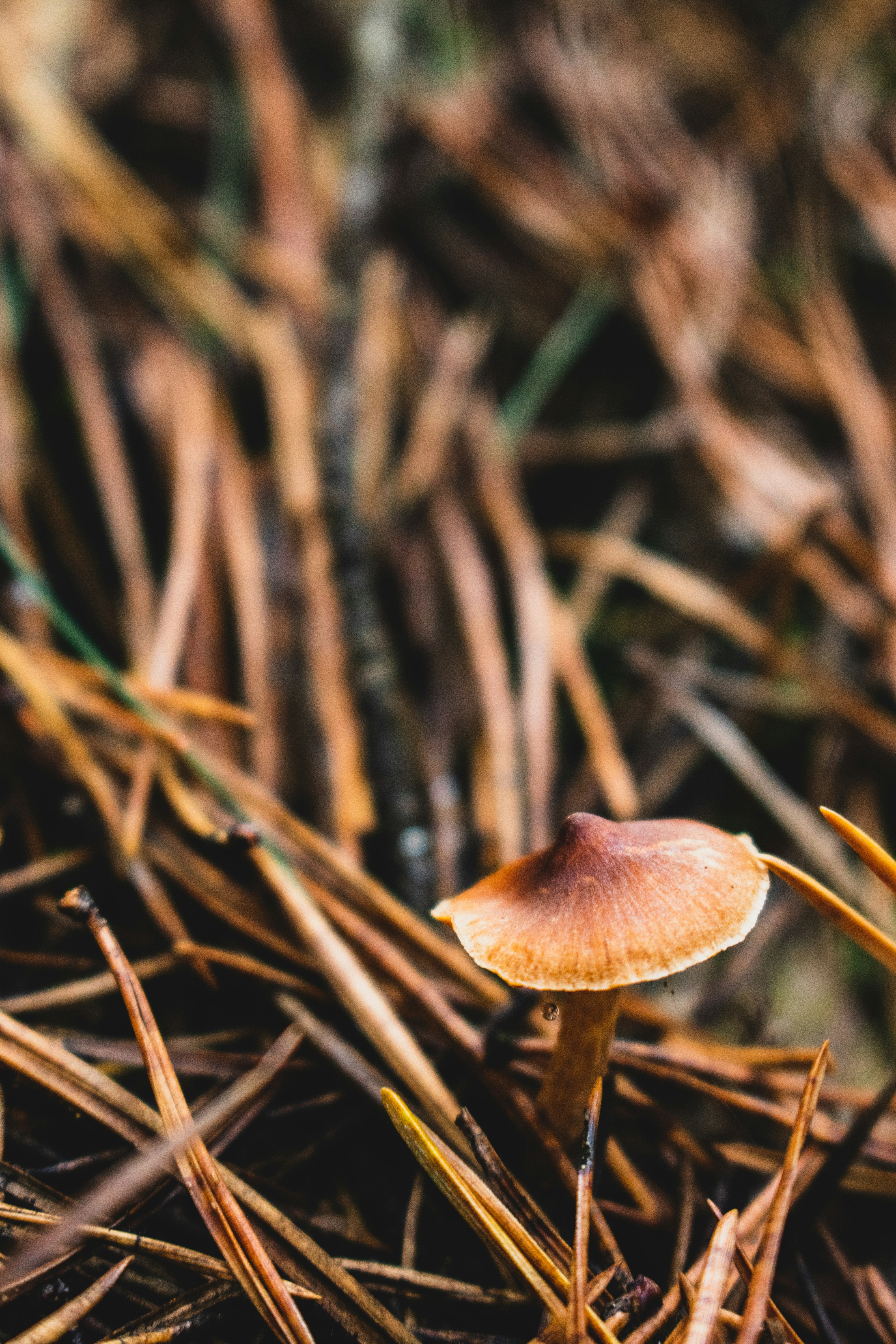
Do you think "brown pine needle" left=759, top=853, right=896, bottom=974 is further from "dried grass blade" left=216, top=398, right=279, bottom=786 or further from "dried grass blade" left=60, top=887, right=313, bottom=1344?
"dried grass blade" left=216, top=398, right=279, bottom=786

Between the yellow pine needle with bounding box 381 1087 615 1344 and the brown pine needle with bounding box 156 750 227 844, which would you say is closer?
the yellow pine needle with bounding box 381 1087 615 1344

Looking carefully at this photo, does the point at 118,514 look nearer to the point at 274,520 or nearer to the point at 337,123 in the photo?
the point at 274,520

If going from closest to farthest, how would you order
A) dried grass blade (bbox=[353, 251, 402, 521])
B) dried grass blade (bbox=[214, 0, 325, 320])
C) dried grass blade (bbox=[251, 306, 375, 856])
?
dried grass blade (bbox=[251, 306, 375, 856]) < dried grass blade (bbox=[353, 251, 402, 521]) < dried grass blade (bbox=[214, 0, 325, 320])

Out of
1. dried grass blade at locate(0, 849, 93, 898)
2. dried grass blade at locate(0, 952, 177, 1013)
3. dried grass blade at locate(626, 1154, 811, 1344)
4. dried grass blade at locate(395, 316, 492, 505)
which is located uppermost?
dried grass blade at locate(395, 316, 492, 505)

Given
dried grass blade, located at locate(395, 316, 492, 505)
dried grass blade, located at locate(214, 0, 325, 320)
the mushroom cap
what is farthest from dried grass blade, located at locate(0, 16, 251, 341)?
the mushroom cap

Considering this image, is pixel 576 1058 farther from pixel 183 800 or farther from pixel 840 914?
pixel 183 800

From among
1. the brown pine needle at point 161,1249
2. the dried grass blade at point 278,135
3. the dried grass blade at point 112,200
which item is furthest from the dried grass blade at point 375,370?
the brown pine needle at point 161,1249

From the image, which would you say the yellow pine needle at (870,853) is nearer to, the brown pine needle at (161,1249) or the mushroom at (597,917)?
the mushroom at (597,917)

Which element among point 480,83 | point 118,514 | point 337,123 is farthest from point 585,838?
point 480,83
